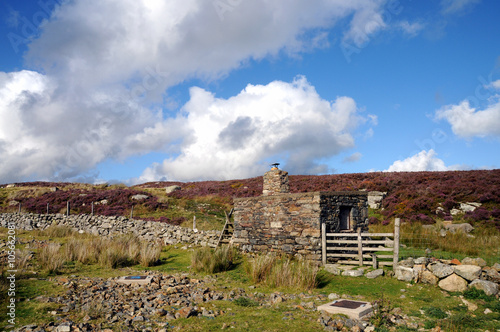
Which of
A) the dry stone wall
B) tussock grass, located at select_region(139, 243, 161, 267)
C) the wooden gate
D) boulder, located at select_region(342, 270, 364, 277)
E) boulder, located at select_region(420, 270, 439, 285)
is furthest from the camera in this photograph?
the dry stone wall

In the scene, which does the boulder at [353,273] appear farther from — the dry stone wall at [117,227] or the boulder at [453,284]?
the dry stone wall at [117,227]

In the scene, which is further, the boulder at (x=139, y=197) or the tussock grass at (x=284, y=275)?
the boulder at (x=139, y=197)

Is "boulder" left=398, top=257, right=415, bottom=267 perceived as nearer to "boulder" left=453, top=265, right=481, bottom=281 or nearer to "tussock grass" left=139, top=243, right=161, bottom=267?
"boulder" left=453, top=265, right=481, bottom=281

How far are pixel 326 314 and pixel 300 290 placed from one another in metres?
2.35

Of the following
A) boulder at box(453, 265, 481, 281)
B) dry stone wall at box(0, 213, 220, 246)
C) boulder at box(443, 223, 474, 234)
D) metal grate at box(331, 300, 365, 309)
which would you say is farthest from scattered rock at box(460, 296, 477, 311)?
dry stone wall at box(0, 213, 220, 246)

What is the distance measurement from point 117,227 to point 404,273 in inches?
719

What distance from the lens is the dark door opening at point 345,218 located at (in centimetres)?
1445

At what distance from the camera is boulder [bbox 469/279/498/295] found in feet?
28.4

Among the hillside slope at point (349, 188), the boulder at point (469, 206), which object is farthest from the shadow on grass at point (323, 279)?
the boulder at point (469, 206)

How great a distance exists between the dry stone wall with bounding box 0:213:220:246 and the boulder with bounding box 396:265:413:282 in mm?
9732

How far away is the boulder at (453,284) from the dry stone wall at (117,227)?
11119mm

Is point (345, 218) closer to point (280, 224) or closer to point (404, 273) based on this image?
point (280, 224)

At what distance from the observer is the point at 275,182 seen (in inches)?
640

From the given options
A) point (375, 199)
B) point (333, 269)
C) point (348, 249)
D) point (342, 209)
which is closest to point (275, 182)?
point (342, 209)
